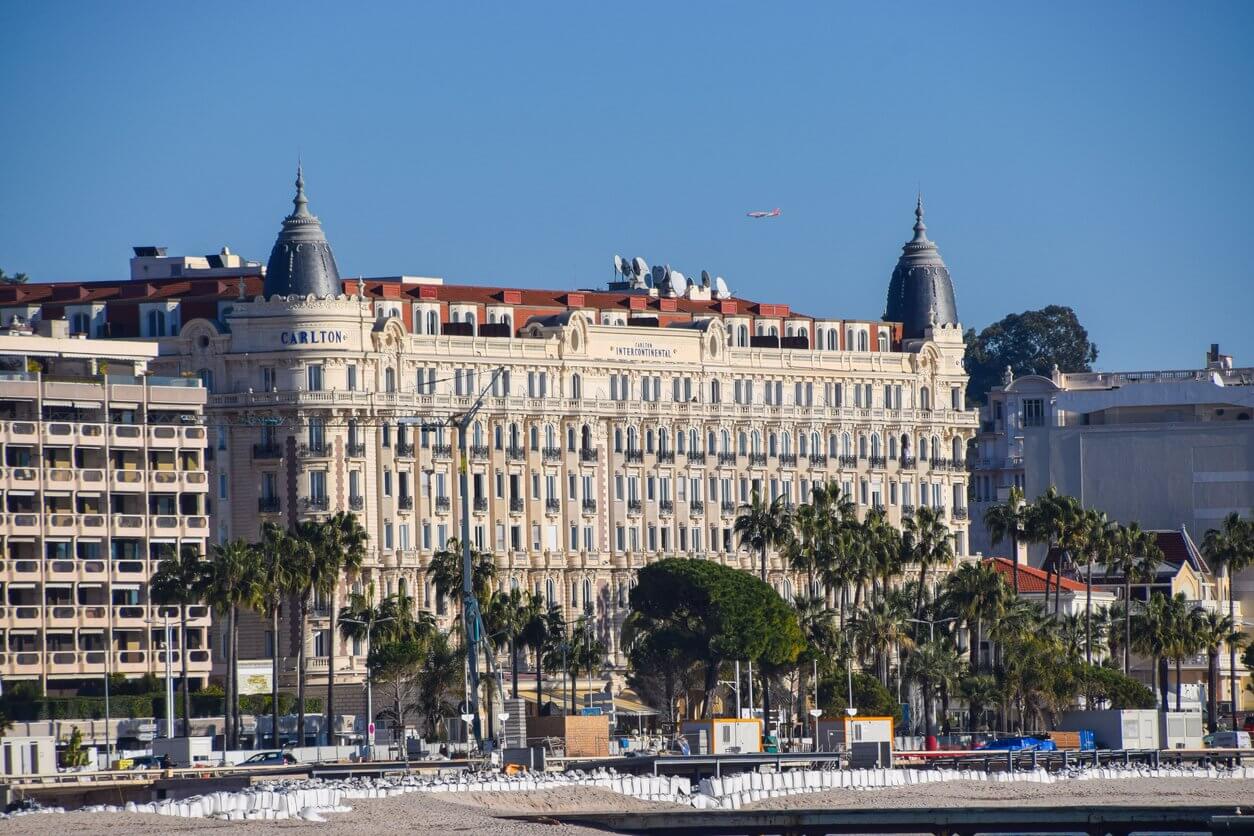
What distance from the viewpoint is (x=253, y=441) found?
19062cm

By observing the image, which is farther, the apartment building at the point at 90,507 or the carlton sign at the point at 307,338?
the carlton sign at the point at 307,338

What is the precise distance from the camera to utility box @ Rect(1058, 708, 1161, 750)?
164m

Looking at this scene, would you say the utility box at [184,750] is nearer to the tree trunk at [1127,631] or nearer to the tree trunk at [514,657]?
the tree trunk at [514,657]

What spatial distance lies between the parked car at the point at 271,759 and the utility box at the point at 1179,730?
4197 cm

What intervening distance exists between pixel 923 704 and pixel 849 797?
5285 centimetres

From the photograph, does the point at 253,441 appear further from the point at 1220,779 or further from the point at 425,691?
the point at 1220,779

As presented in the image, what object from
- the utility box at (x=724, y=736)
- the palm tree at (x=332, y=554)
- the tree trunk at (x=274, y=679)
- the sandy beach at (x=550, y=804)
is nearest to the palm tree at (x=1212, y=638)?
the utility box at (x=724, y=736)

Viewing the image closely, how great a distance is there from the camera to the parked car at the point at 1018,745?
501ft

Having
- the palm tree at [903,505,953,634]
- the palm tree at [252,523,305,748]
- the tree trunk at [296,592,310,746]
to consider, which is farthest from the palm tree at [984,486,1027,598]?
the palm tree at [252,523,305,748]

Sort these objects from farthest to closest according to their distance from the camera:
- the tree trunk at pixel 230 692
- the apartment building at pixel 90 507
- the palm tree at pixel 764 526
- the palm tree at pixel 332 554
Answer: the palm tree at pixel 764 526, the apartment building at pixel 90 507, the palm tree at pixel 332 554, the tree trunk at pixel 230 692

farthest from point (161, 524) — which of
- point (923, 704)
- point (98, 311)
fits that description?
point (923, 704)

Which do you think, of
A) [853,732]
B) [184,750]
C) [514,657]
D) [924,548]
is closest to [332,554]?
[514,657]

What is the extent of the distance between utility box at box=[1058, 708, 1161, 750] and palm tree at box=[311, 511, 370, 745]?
35.8m

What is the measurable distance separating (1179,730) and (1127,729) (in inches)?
A: 132
